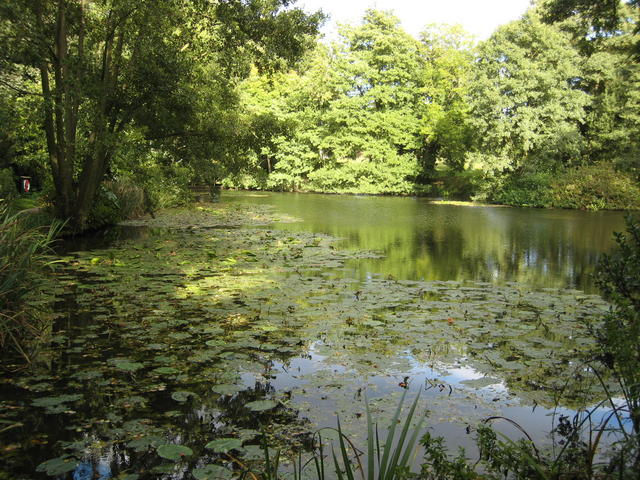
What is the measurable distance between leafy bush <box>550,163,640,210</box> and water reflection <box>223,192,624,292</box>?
1.91 metres

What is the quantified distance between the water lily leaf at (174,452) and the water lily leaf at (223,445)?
0.35 feet

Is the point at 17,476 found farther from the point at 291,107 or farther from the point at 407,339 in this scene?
the point at 291,107

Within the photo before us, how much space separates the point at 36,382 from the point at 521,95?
25.1m

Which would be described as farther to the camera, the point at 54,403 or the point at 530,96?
the point at 530,96

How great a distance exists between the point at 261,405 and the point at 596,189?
79.4ft

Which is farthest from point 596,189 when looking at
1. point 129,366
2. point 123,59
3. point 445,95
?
point 129,366

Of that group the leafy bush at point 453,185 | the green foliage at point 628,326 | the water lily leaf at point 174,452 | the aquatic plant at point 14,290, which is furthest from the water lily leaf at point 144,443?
the leafy bush at point 453,185

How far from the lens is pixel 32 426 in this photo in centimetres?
295

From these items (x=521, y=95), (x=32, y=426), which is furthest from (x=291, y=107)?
(x=32, y=426)

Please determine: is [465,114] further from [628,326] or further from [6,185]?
[628,326]

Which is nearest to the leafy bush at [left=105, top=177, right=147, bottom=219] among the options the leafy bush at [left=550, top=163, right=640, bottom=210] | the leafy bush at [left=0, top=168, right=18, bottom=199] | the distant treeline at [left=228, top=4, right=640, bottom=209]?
the leafy bush at [left=0, top=168, right=18, bottom=199]

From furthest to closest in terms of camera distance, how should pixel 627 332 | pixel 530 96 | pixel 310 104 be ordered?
pixel 310 104
pixel 530 96
pixel 627 332

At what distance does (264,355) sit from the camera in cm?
423

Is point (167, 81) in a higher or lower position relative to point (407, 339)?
higher
